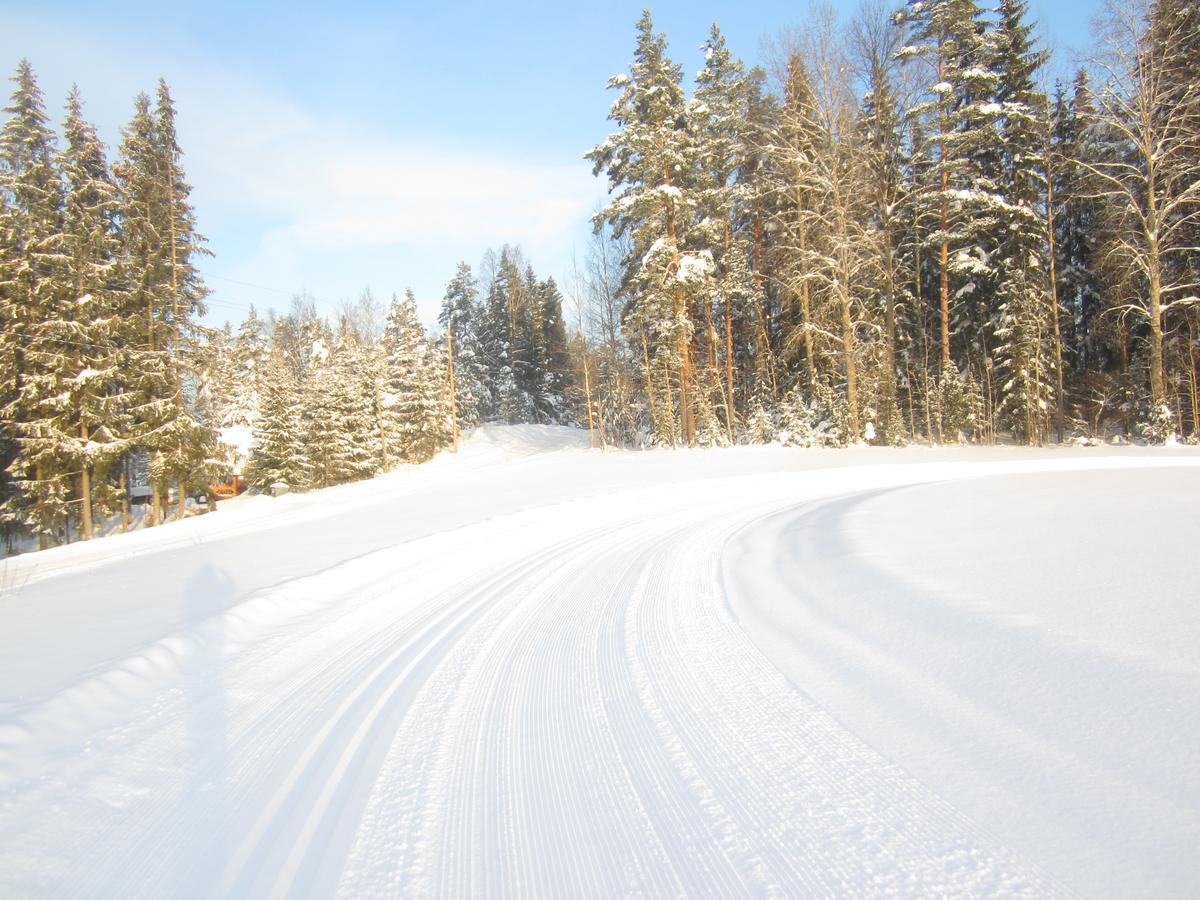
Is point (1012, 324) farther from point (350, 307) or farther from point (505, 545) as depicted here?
point (350, 307)

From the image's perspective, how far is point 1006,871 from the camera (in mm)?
1952

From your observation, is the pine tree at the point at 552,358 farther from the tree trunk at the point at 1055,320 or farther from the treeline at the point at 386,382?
the tree trunk at the point at 1055,320

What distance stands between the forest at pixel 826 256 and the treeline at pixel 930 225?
0.14 m

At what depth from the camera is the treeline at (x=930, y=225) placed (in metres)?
22.1

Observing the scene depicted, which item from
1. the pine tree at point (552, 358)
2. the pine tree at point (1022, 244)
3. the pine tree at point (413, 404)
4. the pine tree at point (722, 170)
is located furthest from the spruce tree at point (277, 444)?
the pine tree at point (1022, 244)

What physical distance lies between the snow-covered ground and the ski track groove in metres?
0.02

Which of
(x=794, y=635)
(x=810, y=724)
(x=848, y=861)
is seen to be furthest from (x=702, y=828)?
(x=794, y=635)

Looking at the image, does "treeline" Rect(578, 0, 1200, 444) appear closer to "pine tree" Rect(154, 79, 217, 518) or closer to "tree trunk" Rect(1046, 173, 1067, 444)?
"tree trunk" Rect(1046, 173, 1067, 444)

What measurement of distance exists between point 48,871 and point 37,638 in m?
4.01

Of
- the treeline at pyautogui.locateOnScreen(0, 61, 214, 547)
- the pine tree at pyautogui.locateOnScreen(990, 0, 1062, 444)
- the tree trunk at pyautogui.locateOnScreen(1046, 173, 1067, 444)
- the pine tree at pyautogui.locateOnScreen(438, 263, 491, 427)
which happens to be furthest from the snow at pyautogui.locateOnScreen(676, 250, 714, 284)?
the pine tree at pyautogui.locateOnScreen(438, 263, 491, 427)

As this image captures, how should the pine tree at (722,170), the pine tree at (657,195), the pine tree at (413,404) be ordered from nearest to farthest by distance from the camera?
the pine tree at (657,195) → the pine tree at (722,170) → the pine tree at (413,404)

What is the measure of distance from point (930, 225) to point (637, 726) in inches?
1216

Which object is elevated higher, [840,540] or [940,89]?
[940,89]

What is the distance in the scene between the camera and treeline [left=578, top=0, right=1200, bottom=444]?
72.5 feet
